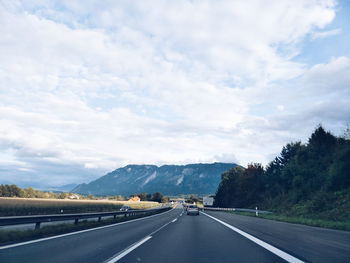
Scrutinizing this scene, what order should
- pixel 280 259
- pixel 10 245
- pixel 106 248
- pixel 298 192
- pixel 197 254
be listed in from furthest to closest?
pixel 298 192, pixel 10 245, pixel 106 248, pixel 197 254, pixel 280 259

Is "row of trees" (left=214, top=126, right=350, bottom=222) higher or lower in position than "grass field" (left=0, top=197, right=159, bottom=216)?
higher

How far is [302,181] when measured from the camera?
168ft

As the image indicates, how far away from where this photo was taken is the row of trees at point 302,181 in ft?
116

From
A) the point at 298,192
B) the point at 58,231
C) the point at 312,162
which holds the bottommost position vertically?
the point at 58,231

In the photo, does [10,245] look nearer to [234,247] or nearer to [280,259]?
[234,247]

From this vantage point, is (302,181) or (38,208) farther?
(302,181)

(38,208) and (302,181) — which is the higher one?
(302,181)

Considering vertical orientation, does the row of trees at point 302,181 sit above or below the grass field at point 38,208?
above

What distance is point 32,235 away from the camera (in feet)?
42.4

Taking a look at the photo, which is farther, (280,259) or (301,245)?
(301,245)

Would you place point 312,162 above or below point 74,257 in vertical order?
above

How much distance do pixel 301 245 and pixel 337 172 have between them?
1271 inches

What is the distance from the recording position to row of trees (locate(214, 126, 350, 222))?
3528 centimetres

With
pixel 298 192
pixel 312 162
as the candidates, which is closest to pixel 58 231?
pixel 298 192
